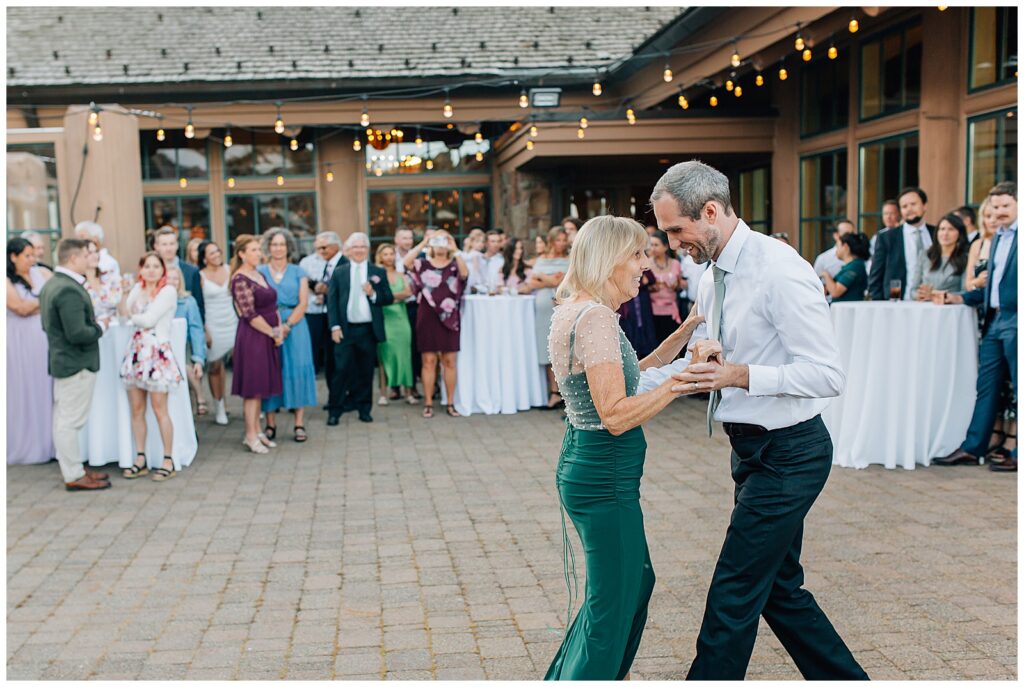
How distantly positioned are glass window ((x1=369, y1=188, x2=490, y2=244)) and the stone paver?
29.9 ft

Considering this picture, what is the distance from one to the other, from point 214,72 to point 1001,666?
1452 centimetres

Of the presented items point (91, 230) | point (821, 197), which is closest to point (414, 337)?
point (91, 230)

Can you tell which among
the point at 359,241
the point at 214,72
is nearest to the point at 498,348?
the point at 359,241

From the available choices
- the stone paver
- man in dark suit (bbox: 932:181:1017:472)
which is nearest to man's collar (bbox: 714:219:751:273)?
the stone paver

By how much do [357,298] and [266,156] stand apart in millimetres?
7789

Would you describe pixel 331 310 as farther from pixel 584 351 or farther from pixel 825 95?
pixel 584 351

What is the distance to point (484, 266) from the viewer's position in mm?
12000

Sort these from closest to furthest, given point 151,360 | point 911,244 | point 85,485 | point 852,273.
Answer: point 85,485, point 151,360, point 911,244, point 852,273

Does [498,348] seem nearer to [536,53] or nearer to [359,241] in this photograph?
[359,241]

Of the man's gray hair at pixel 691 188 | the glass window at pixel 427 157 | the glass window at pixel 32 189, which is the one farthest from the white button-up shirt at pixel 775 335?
the glass window at pixel 427 157

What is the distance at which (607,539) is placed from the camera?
311cm

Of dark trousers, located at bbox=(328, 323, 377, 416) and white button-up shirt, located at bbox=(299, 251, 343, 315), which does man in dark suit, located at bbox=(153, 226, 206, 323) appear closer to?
white button-up shirt, located at bbox=(299, 251, 343, 315)

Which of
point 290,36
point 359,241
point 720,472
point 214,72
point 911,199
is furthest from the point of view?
point 290,36

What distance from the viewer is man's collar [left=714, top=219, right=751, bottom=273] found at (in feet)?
10.2
